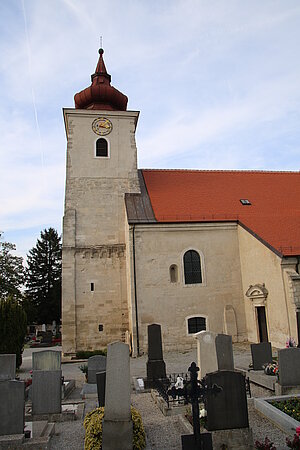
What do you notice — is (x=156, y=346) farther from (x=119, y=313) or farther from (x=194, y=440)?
(x=119, y=313)

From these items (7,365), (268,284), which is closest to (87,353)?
(7,365)

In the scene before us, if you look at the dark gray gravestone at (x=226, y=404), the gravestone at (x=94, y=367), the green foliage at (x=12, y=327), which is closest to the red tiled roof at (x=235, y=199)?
the green foliage at (x=12, y=327)

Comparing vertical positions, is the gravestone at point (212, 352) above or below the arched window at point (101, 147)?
below

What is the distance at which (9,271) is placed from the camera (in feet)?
107

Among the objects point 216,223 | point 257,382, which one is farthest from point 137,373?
point 216,223

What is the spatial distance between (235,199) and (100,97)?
10280 mm

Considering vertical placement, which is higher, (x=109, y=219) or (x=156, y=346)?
(x=109, y=219)

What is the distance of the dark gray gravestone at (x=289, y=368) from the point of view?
7.80 meters

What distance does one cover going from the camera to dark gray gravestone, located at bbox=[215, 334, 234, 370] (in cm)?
803

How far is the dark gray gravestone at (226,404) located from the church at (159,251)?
995 cm

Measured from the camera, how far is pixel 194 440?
4.49 meters

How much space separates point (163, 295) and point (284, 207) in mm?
8606

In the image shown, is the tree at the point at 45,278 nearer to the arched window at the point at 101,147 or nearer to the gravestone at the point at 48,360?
the arched window at the point at 101,147

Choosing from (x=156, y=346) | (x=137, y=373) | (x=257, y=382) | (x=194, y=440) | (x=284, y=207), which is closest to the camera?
(x=194, y=440)
